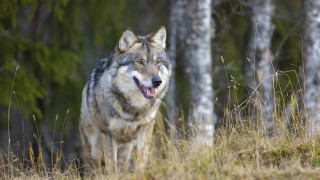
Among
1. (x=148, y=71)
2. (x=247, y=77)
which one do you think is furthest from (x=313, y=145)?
(x=247, y=77)

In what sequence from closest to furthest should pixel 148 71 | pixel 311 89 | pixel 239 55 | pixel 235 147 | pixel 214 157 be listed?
pixel 214 157, pixel 235 147, pixel 148 71, pixel 311 89, pixel 239 55

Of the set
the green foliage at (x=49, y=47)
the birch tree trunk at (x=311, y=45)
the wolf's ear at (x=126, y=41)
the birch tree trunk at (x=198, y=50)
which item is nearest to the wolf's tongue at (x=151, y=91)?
the wolf's ear at (x=126, y=41)

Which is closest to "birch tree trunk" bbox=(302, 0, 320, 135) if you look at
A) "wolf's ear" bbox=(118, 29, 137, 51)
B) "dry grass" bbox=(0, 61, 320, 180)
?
"dry grass" bbox=(0, 61, 320, 180)

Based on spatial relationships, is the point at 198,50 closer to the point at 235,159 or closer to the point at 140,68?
the point at 140,68

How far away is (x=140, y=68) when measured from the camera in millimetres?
6090

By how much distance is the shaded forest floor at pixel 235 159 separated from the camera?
3.89 metres

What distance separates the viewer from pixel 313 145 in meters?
4.71

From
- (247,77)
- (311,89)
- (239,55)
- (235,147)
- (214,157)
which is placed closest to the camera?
(214,157)

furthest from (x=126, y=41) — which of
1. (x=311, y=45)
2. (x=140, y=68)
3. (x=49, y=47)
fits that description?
(x=49, y=47)

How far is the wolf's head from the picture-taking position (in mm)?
5977

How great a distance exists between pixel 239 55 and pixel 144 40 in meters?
8.00

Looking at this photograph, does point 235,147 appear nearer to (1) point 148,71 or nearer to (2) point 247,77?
(1) point 148,71

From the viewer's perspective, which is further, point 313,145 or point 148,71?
point 148,71

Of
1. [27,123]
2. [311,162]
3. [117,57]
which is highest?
[117,57]
